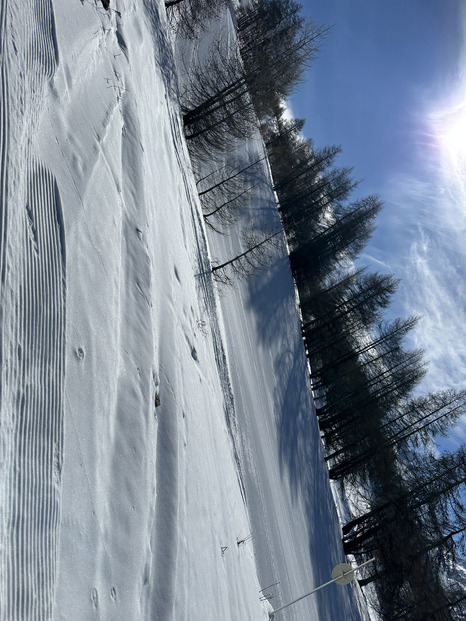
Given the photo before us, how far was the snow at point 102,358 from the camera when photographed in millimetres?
3834

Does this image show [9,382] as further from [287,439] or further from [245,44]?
[245,44]

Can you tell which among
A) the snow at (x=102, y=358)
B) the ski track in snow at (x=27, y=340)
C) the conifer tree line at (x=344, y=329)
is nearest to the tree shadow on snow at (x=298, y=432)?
the conifer tree line at (x=344, y=329)

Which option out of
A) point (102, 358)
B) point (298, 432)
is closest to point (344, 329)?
point (298, 432)

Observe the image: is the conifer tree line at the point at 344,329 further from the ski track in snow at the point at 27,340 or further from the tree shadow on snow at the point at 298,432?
the ski track in snow at the point at 27,340

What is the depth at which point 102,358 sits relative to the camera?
5.36 meters

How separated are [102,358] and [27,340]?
1355 millimetres

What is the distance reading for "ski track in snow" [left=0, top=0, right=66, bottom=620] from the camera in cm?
341

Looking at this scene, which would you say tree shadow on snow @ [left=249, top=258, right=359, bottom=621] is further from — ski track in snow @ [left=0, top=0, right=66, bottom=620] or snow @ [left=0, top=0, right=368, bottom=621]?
ski track in snow @ [left=0, top=0, right=66, bottom=620]

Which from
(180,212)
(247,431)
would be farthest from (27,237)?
(247,431)

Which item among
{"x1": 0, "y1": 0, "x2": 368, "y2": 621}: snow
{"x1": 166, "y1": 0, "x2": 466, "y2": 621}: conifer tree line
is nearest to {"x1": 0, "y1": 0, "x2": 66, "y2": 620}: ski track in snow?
{"x1": 0, "y1": 0, "x2": 368, "y2": 621}: snow

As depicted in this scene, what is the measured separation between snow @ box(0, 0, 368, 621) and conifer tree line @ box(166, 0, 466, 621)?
7.14 metres

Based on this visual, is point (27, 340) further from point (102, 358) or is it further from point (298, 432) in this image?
point (298, 432)

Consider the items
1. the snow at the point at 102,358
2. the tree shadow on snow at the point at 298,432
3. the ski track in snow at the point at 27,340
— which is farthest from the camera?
the tree shadow on snow at the point at 298,432

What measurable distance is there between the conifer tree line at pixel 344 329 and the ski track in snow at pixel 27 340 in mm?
12732
